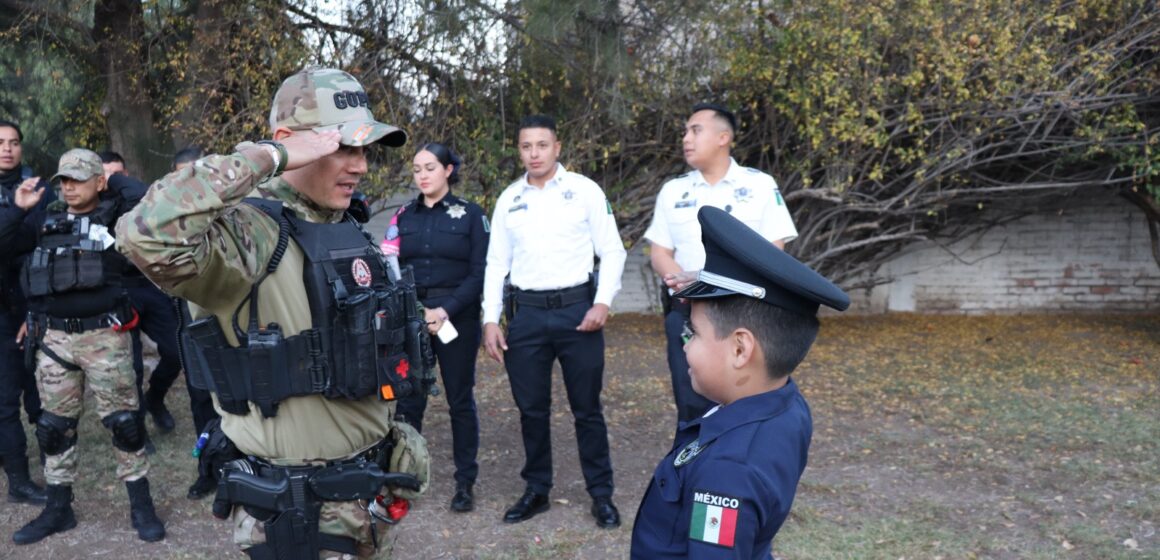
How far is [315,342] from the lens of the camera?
237 cm

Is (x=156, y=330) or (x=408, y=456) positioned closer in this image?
(x=408, y=456)

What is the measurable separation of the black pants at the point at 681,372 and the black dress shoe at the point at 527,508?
0.94 meters

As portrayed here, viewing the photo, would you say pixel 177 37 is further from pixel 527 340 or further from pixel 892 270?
pixel 892 270

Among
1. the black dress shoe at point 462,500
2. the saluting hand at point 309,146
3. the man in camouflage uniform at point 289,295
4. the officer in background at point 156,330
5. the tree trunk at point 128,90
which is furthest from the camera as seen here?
the tree trunk at point 128,90

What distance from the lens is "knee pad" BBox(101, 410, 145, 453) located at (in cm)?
441

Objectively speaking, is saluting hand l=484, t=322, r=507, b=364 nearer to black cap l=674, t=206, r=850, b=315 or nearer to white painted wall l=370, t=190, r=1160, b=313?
black cap l=674, t=206, r=850, b=315

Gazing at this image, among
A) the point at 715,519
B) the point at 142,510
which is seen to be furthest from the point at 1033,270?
the point at 715,519

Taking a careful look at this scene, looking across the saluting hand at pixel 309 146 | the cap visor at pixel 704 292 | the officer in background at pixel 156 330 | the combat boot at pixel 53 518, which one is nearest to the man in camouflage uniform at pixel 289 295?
the saluting hand at pixel 309 146

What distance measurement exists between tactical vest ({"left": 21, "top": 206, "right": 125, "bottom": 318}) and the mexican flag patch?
3.90 m

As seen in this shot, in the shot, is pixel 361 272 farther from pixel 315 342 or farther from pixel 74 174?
pixel 74 174

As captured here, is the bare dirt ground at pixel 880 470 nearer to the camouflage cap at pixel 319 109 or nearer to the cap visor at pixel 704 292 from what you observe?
the camouflage cap at pixel 319 109

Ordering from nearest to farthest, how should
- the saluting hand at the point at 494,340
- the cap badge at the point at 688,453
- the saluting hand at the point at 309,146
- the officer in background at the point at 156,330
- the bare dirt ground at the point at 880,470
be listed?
the cap badge at the point at 688,453 < the saluting hand at the point at 309,146 < the bare dirt ground at the point at 880,470 < the saluting hand at the point at 494,340 < the officer in background at the point at 156,330

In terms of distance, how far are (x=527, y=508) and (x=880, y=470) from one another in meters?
2.29

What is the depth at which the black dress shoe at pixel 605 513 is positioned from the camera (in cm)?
451
